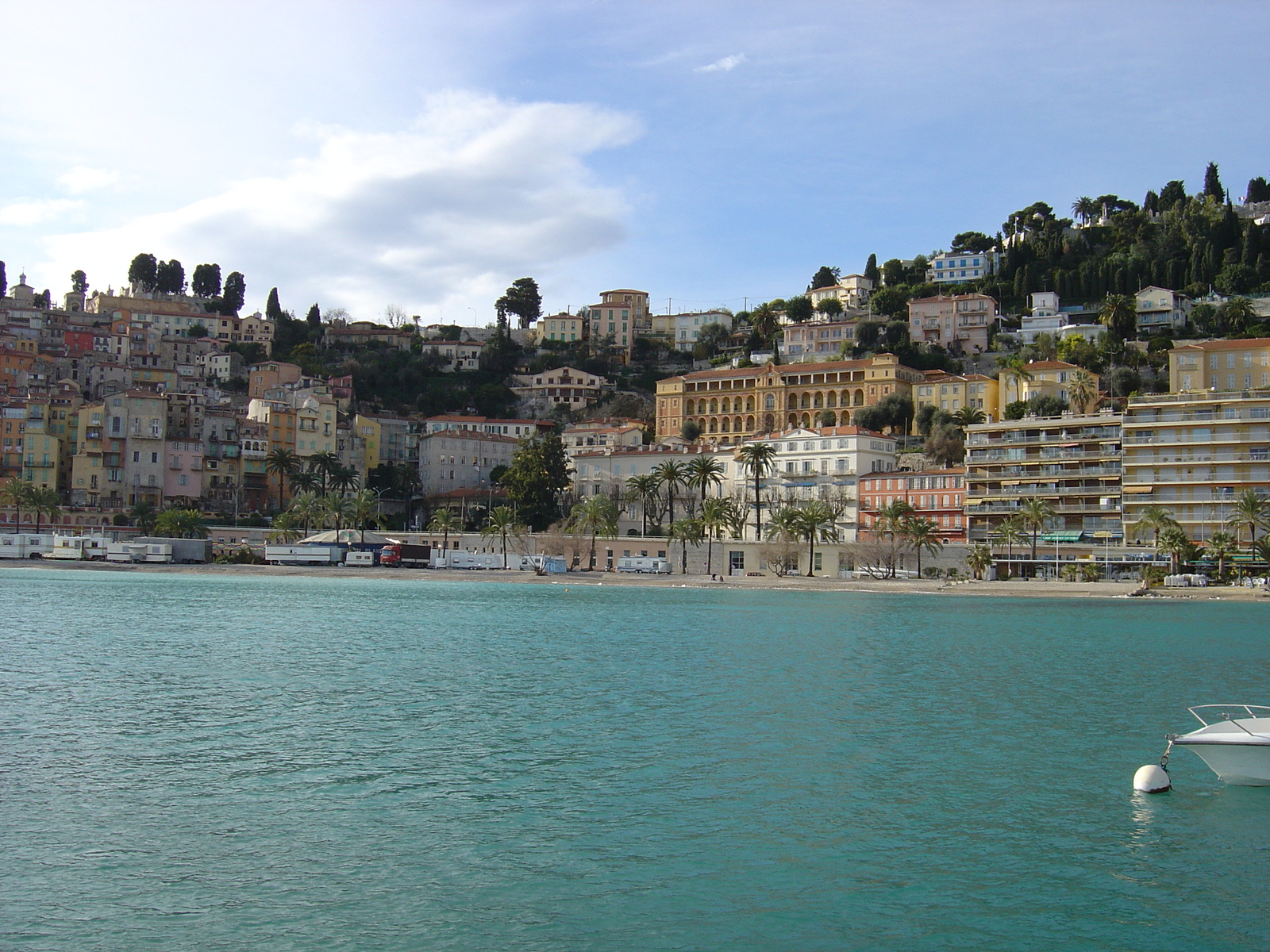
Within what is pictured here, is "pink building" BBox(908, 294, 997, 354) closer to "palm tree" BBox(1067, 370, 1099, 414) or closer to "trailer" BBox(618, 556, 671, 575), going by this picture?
"palm tree" BBox(1067, 370, 1099, 414)

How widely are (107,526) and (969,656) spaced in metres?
98.4

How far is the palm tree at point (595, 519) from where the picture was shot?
3939 inches

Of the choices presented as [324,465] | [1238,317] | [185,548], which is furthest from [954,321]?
[185,548]

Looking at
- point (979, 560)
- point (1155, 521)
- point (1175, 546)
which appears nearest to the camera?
point (1175, 546)

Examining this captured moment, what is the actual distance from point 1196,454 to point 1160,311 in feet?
181

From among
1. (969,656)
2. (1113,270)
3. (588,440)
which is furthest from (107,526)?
(1113,270)

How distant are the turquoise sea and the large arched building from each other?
9058 centimetres

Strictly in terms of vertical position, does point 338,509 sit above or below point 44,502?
below

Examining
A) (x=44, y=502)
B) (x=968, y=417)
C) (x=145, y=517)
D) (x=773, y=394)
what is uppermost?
(x=773, y=394)

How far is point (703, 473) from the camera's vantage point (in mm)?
102500

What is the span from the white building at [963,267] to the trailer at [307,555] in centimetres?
10097

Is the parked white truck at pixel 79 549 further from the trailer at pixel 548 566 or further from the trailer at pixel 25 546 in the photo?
the trailer at pixel 548 566

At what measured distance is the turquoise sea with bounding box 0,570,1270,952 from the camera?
13484 mm

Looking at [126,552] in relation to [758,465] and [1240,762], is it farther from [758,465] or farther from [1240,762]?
[1240,762]
